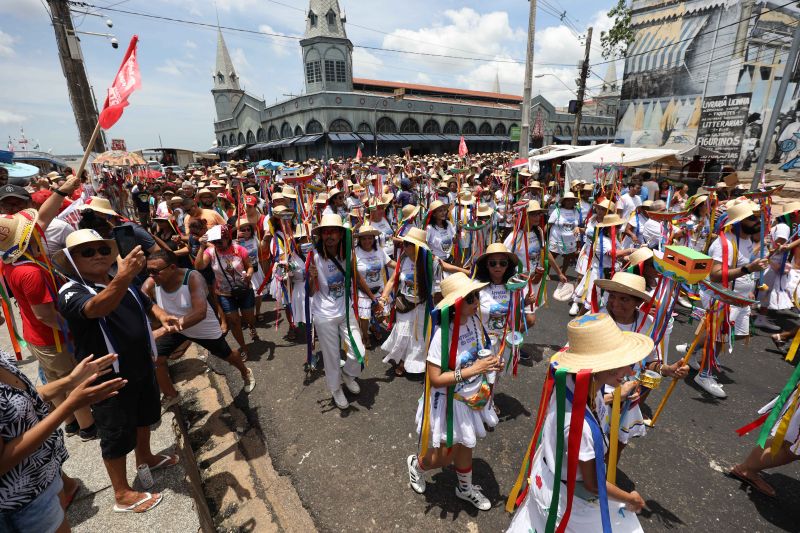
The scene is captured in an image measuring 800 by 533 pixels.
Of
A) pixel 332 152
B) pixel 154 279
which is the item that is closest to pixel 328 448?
pixel 154 279

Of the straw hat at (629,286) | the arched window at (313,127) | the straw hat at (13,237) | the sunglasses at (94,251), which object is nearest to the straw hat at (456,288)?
the straw hat at (629,286)

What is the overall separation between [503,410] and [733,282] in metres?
3.48

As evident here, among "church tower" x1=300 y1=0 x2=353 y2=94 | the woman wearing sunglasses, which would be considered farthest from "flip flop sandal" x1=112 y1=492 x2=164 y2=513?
"church tower" x1=300 y1=0 x2=353 y2=94

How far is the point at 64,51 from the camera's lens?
474 inches

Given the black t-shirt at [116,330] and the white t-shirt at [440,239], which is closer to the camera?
the black t-shirt at [116,330]

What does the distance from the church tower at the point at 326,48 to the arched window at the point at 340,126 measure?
22.6ft

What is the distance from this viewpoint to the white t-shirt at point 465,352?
8.30 ft

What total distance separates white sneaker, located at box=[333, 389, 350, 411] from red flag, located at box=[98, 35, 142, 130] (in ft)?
14.3

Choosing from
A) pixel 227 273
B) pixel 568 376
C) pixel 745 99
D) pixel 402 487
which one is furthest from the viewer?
pixel 745 99

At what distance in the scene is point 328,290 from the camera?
4.00 meters

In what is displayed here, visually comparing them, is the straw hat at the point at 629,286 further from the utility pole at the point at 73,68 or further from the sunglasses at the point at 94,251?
the utility pole at the point at 73,68

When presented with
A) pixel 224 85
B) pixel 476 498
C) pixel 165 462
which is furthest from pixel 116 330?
pixel 224 85

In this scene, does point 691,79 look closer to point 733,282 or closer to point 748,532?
point 733,282

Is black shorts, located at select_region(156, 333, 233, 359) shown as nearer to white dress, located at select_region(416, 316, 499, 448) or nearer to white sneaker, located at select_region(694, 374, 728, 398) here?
white dress, located at select_region(416, 316, 499, 448)
